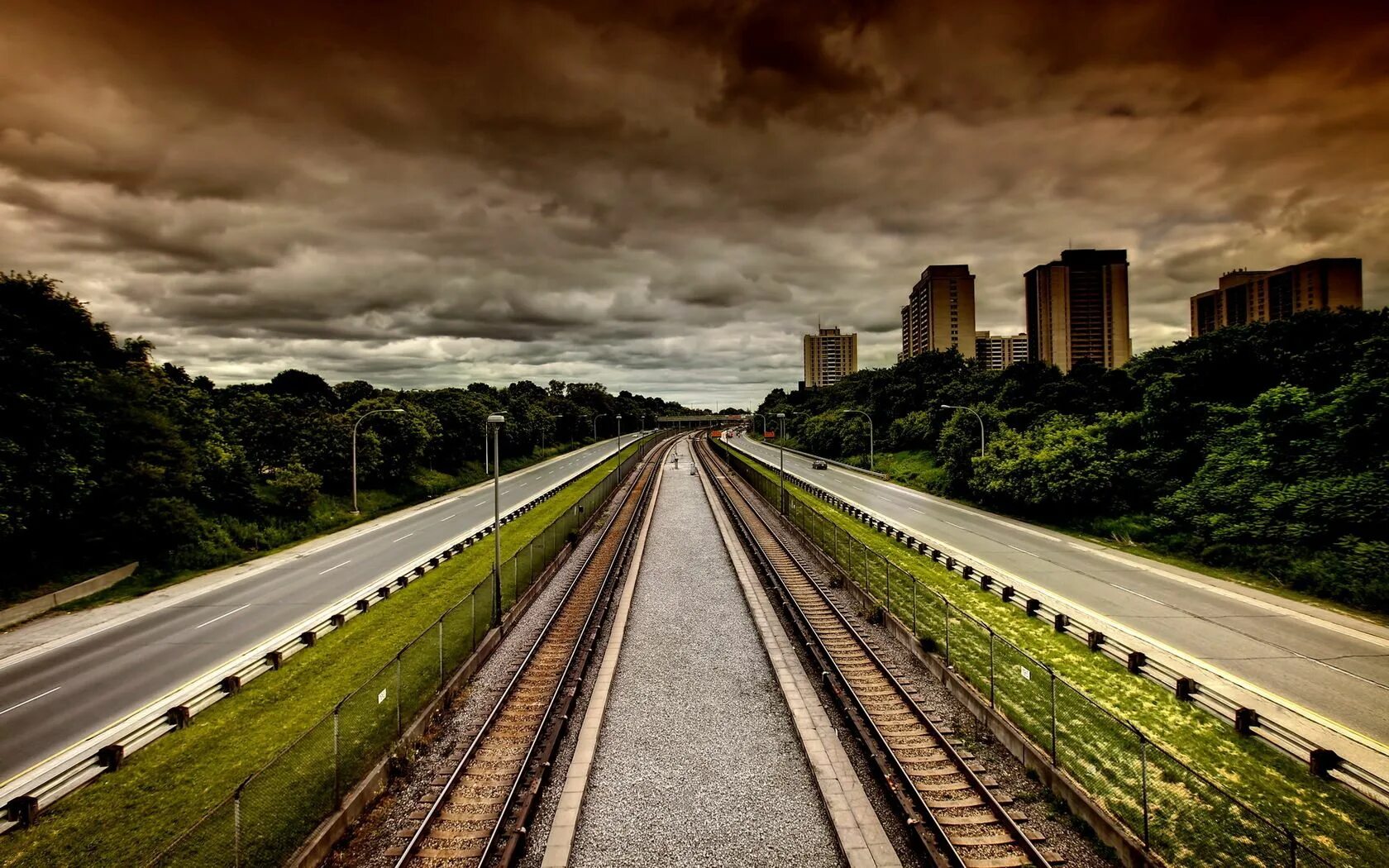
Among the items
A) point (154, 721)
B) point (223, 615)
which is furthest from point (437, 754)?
point (223, 615)

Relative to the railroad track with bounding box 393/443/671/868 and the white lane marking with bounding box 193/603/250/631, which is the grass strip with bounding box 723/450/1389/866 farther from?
the white lane marking with bounding box 193/603/250/631

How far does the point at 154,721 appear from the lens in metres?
12.9

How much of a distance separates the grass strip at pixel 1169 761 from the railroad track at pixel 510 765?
9979 mm

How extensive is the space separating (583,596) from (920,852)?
16185 millimetres

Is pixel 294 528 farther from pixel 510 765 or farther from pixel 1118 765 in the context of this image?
pixel 1118 765

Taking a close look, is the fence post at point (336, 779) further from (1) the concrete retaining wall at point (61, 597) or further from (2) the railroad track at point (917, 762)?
(1) the concrete retaining wall at point (61, 597)

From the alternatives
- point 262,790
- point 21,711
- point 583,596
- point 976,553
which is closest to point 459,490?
point 583,596

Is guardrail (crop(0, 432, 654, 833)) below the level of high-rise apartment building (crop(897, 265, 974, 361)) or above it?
below

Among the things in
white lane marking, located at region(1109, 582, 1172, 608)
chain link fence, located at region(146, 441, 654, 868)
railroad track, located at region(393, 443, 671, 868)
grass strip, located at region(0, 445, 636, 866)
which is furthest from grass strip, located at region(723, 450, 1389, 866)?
grass strip, located at region(0, 445, 636, 866)

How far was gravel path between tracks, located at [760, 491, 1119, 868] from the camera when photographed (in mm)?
Result: 9086

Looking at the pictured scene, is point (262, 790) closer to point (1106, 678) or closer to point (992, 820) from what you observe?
point (992, 820)

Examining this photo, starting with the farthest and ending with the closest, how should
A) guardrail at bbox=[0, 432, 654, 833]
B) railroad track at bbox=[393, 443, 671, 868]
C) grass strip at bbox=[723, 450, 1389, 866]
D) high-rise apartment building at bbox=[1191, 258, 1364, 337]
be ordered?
high-rise apartment building at bbox=[1191, 258, 1364, 337]
guardrail at bbox=[0, 432, 654, 833]
railroad track at bbox=[393, 443, 671, 868]
grass strip at bbox=[723, 450, 1389, 866]

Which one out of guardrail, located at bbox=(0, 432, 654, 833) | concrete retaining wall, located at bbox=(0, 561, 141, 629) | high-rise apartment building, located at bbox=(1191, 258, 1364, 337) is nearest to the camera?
guardrail, located at bbox=(0, 432, 654, 833)

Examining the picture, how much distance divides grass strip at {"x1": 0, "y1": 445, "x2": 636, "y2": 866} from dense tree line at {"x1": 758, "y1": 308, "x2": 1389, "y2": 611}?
32.8 m
